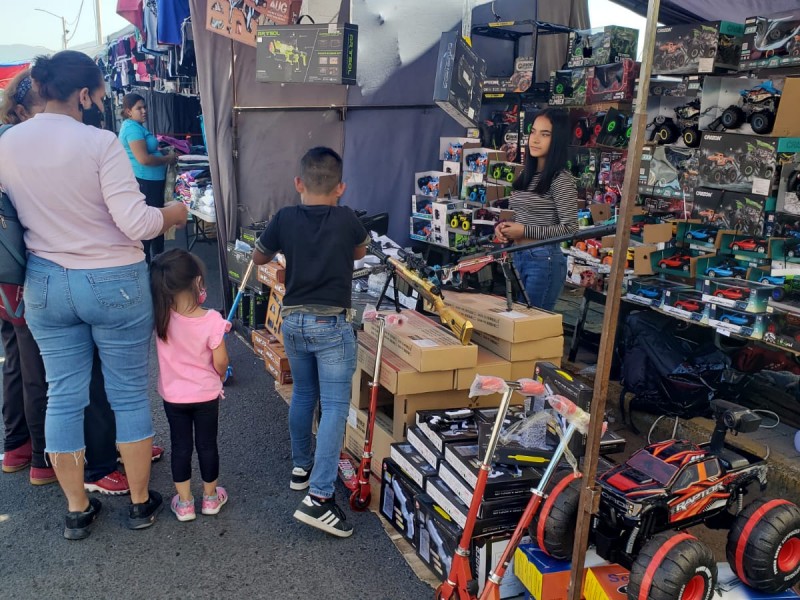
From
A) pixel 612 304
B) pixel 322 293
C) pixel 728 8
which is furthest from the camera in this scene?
pixel 728 8

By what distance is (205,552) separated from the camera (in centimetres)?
305

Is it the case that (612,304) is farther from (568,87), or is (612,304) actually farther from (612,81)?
(568,87)

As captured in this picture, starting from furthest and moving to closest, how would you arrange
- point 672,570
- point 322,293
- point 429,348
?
point 429,348 < point 322,293 < point 672,570

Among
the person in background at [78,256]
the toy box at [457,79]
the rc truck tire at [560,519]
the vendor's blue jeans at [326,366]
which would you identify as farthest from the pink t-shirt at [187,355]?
the toy box at [457,79]

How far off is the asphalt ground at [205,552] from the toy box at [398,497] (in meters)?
0.08

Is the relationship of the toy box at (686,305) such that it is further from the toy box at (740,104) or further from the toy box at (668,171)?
the toy box at (740,104)

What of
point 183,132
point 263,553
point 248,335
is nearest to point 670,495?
point 263,553

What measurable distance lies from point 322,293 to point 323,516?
38.5 inches

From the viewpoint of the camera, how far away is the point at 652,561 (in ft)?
7.16

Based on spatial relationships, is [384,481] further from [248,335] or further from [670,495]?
[248,335]

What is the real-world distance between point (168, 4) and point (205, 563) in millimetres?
5496

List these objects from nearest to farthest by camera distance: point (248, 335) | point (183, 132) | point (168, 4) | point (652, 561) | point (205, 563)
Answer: point (652, 561) < point (205, 563) < point (248, 335) < point (168, 4) < point (183, 132)

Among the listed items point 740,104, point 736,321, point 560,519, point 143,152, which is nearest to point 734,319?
point 736,321

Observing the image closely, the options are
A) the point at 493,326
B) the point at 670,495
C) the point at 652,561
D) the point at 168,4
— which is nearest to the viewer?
the point at 652,561
